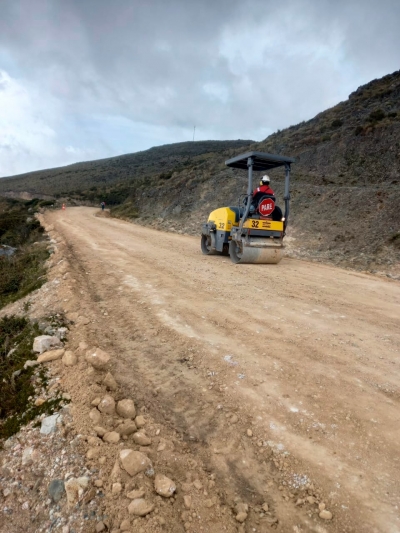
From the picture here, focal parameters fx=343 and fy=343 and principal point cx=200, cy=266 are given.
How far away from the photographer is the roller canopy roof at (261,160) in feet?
31.5

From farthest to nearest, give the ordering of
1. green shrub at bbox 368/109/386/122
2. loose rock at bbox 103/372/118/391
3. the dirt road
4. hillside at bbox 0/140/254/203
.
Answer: hillside at bbox 0/140/254/203, green shrub at bbox 368/109/386/122, loose rock at bbox 103/372/118/391, the dirt road

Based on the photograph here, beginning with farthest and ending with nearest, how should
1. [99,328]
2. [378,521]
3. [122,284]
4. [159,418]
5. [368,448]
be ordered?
[122,284]
[99,328]
[159,418]
[368,448]
[378,521]

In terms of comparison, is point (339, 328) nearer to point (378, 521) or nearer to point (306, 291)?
point (306, 291)

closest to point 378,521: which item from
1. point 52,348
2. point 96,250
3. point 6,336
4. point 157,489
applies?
point 157,489

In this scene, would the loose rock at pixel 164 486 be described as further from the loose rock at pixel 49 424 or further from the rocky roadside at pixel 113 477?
the loose rock at pixel 49 424

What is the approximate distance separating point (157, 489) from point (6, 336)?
3.51 metres

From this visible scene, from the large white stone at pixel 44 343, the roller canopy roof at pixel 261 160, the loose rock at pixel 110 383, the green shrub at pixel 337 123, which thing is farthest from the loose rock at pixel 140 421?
the green shrub at pixel 337 123

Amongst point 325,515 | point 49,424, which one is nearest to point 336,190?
point 325,515

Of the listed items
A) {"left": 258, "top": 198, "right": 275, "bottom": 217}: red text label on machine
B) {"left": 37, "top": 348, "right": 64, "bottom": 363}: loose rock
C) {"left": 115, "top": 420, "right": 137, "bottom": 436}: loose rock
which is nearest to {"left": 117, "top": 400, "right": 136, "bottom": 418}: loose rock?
{"left": 115, "top": 420, "right": 137, "bottom": 436}: loose rock

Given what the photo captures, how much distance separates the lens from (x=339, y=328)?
479 centimetres

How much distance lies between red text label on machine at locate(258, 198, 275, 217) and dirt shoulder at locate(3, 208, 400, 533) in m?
3.92

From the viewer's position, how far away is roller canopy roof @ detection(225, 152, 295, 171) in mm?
9594

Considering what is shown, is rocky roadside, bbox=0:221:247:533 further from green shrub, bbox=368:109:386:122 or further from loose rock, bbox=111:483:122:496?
green shrub, bbox=368:109:386:122

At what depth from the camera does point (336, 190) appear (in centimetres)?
1609
